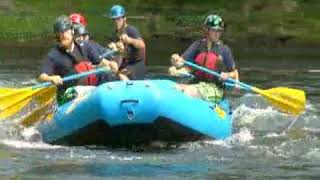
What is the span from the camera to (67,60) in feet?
43.2

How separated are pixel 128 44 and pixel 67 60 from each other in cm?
194

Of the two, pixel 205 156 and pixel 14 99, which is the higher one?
pixel 14 99

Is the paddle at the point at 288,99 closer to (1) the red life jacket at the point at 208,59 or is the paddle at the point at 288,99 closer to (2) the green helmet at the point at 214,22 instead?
(1) the red life jacket at the point at 208,59

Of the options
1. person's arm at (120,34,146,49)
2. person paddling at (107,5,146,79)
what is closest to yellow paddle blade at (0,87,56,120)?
person's arm at (120,34,146,49)

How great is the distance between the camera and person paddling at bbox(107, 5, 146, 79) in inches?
572

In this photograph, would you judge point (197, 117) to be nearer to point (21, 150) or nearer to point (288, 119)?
point (21, 150)

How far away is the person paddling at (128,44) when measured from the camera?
14.5 meters

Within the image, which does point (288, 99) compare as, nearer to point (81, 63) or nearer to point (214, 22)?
point (214, 22)

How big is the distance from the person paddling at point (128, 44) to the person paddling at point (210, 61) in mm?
909

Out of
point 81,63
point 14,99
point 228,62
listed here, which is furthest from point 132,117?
point 228,62

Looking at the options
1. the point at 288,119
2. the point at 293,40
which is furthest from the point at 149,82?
the point at 293,40

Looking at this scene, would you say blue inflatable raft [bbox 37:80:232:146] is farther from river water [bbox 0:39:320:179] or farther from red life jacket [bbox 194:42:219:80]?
red life jacket [bbox 194:42:219:80]

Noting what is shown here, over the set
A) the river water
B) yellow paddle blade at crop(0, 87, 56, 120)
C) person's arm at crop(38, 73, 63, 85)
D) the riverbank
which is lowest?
the river water

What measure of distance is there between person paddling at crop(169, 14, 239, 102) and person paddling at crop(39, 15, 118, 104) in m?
1.17
